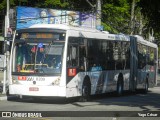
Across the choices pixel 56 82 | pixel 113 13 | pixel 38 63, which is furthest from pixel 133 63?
pixel 113 13

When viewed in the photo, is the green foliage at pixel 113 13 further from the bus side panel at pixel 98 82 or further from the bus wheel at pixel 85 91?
the bus wheel at pixel 85 91

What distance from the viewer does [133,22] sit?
50.9 metres

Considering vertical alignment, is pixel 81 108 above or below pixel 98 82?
below

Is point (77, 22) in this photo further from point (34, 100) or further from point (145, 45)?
point (34, 100)

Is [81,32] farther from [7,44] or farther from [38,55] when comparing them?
[7,44]

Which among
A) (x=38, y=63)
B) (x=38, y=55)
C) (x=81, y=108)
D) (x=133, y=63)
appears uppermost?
(x=38, y=55)

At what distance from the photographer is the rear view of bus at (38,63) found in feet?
64.6

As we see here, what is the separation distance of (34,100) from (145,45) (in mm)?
10556

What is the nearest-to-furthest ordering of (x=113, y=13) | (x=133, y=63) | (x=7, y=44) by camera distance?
(x=7, y=44)
(x=133, y=63)
(x=113, y=13)

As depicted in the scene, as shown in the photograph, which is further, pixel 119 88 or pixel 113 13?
pixel 113 13

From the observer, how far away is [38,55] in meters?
20.2

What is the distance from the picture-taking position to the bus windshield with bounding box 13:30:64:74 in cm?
1994

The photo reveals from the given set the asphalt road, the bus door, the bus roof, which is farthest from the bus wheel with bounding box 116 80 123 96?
the bus roof

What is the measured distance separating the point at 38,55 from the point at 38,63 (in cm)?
32
